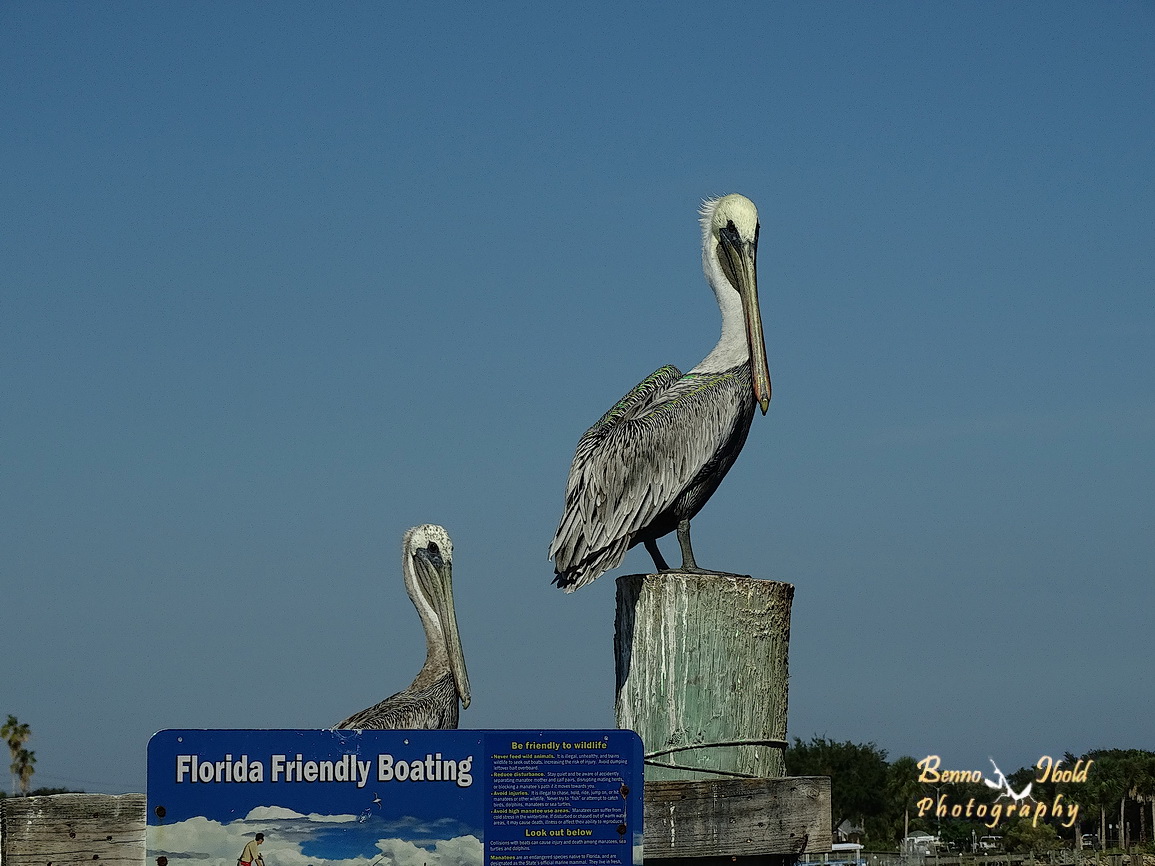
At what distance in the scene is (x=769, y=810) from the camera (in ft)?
19.9

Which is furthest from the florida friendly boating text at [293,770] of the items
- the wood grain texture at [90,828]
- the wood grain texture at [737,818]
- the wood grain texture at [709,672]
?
the wood grain texture at [709,672]

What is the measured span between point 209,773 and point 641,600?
87.5 inches

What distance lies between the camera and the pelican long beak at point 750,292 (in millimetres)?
8070

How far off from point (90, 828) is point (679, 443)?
394cm

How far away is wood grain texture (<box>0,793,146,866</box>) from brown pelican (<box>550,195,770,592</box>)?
3.11 meters

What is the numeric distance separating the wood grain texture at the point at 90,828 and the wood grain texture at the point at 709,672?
2.17 metres

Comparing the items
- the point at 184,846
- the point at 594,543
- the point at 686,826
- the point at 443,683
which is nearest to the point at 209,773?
the point at 184,846

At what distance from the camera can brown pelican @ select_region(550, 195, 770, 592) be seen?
26.3 ft

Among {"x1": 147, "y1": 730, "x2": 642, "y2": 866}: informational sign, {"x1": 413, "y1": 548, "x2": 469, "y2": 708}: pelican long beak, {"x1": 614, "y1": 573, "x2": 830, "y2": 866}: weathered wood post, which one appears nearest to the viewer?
{"x1": 147, "y1": 730, "x2": 642, "y2": 866}: informational sign

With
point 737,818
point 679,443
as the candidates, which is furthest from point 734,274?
point 737,818

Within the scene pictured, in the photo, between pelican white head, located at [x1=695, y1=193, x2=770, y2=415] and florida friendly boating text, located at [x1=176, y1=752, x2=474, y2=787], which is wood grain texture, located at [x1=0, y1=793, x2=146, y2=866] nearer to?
florida friendly boating text, located at [x1=176, y1=752, x2=474, y2=787]

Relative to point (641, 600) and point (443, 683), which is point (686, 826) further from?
point (443, 683)

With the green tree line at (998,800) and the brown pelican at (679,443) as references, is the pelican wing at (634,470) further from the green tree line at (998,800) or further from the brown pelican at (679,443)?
the green tree line at (998,800)

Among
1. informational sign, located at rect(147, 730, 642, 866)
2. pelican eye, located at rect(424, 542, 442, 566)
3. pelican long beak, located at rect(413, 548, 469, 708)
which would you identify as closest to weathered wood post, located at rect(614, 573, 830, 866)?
informational sign, located at rect(147, 730, 642, 866)
